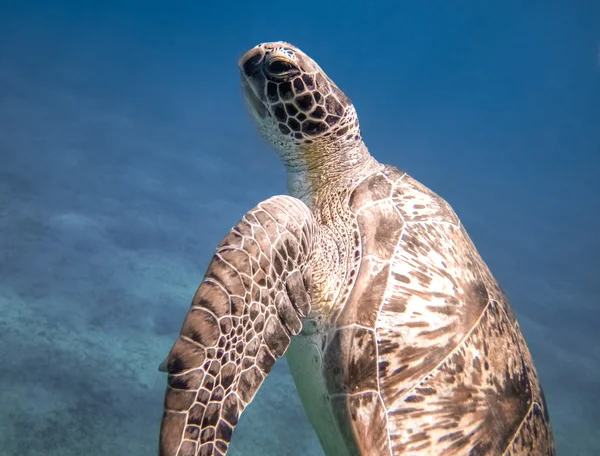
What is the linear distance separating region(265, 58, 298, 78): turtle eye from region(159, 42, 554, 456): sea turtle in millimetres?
11

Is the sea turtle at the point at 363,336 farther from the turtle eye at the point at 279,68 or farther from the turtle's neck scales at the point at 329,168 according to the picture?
the turtle's neck scales at the point at 329,168

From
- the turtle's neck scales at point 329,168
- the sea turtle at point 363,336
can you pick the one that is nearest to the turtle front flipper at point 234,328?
the sea turtle at point 363,336

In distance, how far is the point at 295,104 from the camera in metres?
2.22

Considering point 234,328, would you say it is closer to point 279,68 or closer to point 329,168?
point 329,168

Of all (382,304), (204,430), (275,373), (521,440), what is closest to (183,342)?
(204,430)

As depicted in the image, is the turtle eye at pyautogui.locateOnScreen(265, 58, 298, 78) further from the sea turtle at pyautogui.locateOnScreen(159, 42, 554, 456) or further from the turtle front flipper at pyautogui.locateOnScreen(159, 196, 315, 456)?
the turtle front flipper at pyautogui.locateOnScreen(159, 196, 315, 456)

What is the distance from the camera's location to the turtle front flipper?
3.93 ft

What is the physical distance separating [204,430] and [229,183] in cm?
1230

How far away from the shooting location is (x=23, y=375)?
3.50 meters

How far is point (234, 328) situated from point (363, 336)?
0.55 m

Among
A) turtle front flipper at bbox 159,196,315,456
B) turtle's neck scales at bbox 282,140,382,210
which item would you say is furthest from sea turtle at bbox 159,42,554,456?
turtle's neck scales at bbox 282,140,382,210

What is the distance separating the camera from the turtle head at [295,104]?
2.17 m

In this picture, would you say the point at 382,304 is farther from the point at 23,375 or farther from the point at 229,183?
the point at 229,183

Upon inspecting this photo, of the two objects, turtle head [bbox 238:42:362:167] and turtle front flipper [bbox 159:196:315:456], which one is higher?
turtle head [bbox 238:42:362:167]
